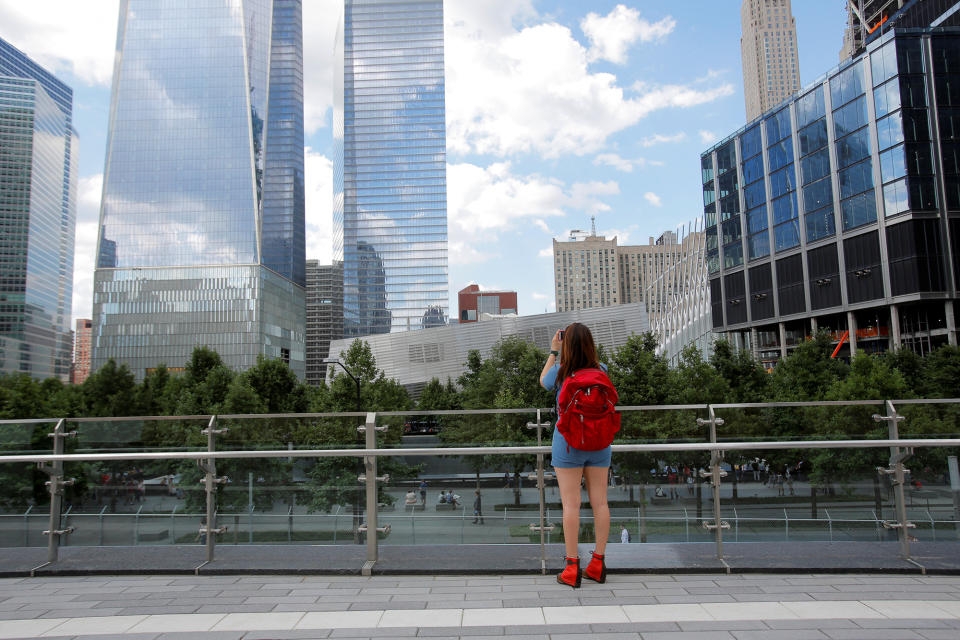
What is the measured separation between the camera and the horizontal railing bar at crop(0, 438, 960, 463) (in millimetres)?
4676

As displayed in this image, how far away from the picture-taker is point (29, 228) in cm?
14200

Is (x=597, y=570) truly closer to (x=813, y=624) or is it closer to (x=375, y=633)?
(x=813, y=624)

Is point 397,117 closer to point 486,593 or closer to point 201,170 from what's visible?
point 201,170

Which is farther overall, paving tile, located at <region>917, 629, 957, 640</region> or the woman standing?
the woman standing

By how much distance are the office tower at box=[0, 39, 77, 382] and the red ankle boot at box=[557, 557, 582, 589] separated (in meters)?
159

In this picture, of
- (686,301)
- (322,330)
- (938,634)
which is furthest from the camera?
(322,330)

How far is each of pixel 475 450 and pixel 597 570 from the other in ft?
4.26

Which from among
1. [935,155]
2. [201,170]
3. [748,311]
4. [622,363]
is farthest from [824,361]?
[201,170]

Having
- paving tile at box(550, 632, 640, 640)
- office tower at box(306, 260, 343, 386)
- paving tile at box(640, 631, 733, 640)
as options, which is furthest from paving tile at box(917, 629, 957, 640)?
office tower at box(306, 260, 343, 386)

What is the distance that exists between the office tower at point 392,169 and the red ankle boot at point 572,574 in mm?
128810

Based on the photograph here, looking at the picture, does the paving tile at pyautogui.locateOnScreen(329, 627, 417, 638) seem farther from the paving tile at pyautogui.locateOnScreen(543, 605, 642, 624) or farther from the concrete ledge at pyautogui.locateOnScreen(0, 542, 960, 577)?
the concrete ledge at pyautogui.locateOnScreen(0, 542, 960, 577)

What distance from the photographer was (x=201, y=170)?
107000mm

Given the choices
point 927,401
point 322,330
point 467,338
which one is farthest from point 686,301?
point 322,330

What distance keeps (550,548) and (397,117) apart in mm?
140867
